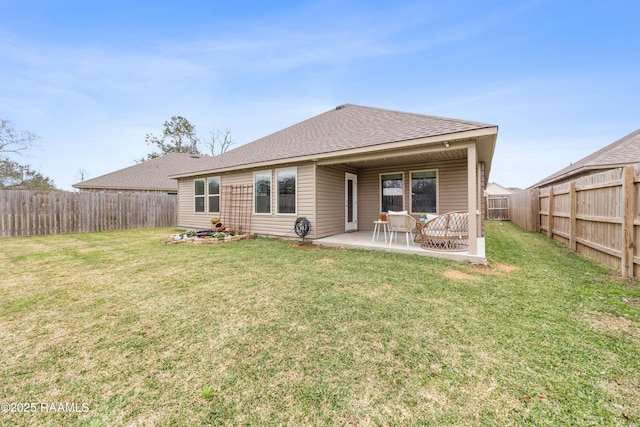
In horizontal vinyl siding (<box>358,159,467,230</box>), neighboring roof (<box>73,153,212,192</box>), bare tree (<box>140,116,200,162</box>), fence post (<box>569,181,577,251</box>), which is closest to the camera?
fence post (<box>569,181,577,251</box>)

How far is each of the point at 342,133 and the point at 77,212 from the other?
11187 mm

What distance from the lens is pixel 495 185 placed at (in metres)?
36.7

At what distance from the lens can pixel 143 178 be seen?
16906mm

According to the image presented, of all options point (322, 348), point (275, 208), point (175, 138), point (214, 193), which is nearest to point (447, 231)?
point (322, 348)

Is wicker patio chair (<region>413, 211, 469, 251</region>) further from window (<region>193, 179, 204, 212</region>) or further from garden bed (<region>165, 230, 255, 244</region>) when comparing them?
window (<region>193, 179, 204, 212</region>)

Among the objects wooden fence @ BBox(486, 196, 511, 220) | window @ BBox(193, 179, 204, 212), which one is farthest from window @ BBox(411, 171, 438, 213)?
wooden fence @ BBox(486, 196, 511, 220)

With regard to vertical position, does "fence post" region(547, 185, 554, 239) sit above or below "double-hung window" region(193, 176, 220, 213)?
below

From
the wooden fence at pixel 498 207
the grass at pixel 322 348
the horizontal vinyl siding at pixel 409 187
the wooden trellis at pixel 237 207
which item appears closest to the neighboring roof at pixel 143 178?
the wooden trellis at pixel 237 207

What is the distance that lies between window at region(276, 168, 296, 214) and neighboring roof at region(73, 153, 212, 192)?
8.91 meters

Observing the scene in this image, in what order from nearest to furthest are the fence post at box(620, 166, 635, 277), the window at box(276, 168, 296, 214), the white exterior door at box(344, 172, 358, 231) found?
1. the fence post at box(620, 166, 635, 277)
2. the window at box(276, 168, 296, 214)
3. the white exterior door at box(344, 172, 358, 231)

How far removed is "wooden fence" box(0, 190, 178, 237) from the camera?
9.12 m

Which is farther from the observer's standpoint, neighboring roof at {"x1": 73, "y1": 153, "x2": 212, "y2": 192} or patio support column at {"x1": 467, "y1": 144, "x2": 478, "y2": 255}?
neighboring roof at {"x1": 73, "y1": 153, "x2": 212, "y2": 192}

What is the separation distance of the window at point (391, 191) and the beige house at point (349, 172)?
32 millimetres

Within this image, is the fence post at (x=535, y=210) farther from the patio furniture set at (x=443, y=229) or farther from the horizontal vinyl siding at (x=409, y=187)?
the patio furniture set at (x=443, y=229)
